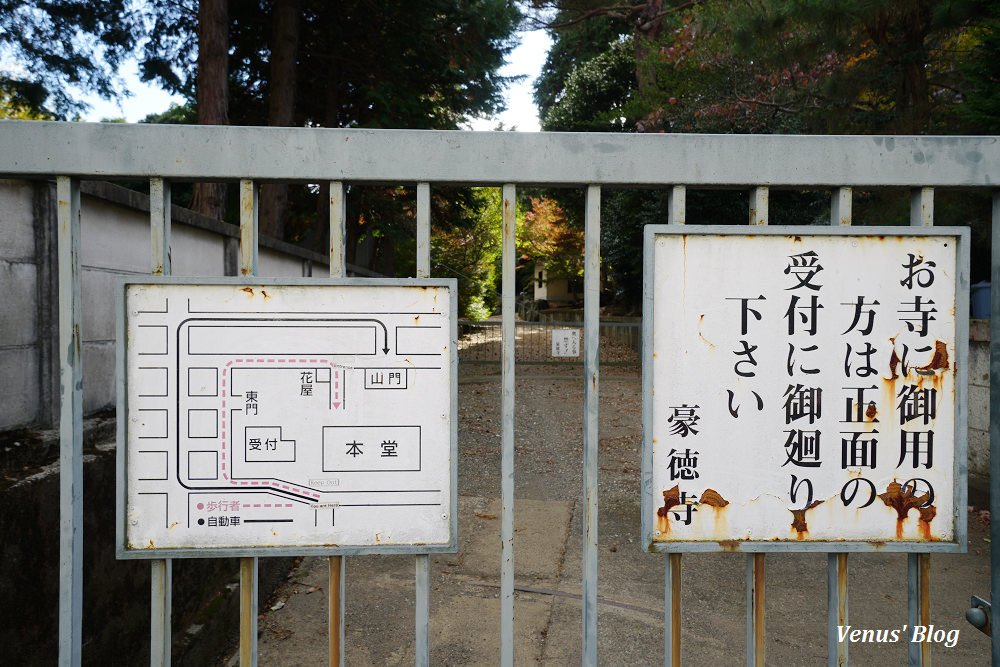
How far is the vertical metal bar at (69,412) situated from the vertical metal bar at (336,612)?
0.54 m

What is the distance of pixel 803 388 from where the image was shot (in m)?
1.38

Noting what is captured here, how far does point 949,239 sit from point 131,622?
10.7ft

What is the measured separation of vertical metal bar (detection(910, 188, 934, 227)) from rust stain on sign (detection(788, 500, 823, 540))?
2.23ft

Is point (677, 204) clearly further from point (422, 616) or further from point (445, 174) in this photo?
point (422, 616)

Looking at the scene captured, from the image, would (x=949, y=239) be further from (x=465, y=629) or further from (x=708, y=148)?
(x=465, y=629)

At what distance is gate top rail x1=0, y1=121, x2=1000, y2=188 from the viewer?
4.28 feet

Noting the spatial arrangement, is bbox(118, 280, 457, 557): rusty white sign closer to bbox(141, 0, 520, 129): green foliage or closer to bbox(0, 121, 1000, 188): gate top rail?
bbox(0, 121, 1000, 188): gate top rail

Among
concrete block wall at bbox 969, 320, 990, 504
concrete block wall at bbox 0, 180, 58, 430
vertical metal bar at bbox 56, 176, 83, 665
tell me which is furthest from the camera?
concrete block wall at bbox 969, 320, 990, 504

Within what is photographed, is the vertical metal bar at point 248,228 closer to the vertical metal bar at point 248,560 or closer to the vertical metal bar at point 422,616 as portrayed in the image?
the vertical metal bar at point 248,560

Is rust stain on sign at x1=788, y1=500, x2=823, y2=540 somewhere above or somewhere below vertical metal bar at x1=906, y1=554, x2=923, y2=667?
above

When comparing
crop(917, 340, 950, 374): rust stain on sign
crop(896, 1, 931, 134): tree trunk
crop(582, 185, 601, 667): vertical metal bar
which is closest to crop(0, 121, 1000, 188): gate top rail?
crop(582, 185, 601, 667): vertical metal bar

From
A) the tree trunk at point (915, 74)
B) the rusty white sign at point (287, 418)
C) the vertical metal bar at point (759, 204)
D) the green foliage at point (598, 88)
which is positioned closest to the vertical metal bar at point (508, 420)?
the rusty white sign at point (287, 418)

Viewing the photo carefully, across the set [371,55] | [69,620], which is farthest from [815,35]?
[69,620]

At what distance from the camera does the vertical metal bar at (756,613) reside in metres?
1.38
